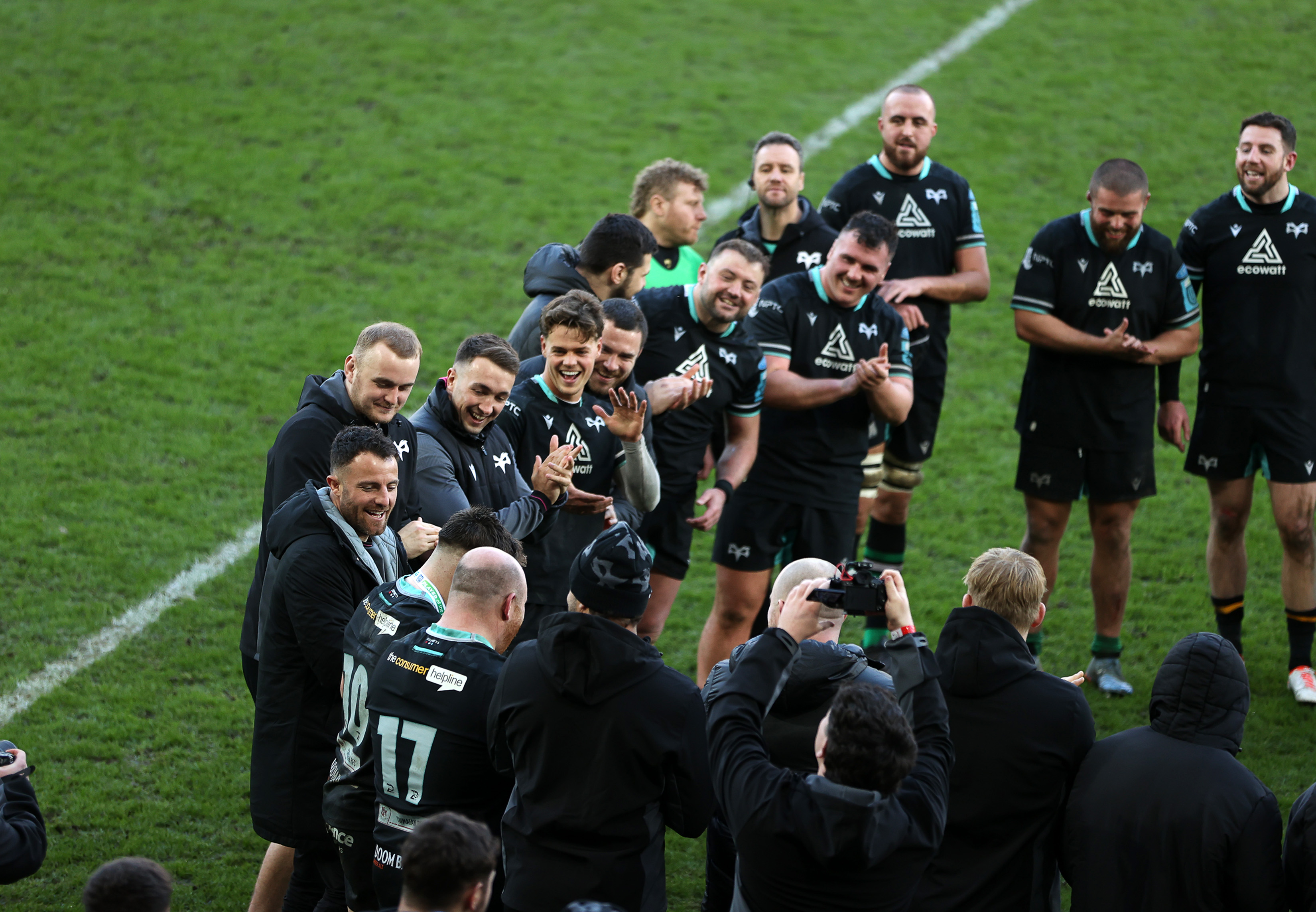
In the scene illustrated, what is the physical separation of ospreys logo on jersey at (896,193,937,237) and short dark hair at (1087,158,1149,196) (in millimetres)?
1039

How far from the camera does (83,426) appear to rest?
350 inches

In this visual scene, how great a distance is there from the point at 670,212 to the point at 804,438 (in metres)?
1.59

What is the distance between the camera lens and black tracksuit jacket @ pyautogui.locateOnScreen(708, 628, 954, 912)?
3.11m

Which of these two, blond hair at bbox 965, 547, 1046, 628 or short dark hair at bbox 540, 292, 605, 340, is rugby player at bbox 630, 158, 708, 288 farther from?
blond hair at bbox 965, 547, 1046, 628

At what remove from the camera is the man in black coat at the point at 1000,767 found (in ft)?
12.3

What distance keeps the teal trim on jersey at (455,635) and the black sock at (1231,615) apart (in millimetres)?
4899

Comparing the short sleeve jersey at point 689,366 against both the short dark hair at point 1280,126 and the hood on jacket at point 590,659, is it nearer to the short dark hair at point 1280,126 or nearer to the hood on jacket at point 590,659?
the hood on jacket at point 590,659

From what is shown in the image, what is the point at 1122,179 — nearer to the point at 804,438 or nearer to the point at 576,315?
the point at 804,438

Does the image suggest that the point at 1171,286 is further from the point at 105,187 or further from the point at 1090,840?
the point at 105,187

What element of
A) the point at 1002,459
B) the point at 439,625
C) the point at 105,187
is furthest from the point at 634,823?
the point at 105,187

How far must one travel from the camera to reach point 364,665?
3.96m

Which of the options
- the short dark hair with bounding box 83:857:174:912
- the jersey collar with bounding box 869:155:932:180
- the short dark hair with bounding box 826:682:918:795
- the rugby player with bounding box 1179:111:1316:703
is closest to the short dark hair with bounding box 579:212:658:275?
the jersey collar with bounding box 869:155:932:180

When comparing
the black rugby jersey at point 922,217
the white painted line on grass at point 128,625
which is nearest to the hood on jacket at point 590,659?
the white painted line on grass at point 128,625

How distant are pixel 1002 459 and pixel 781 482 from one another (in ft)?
11.8
